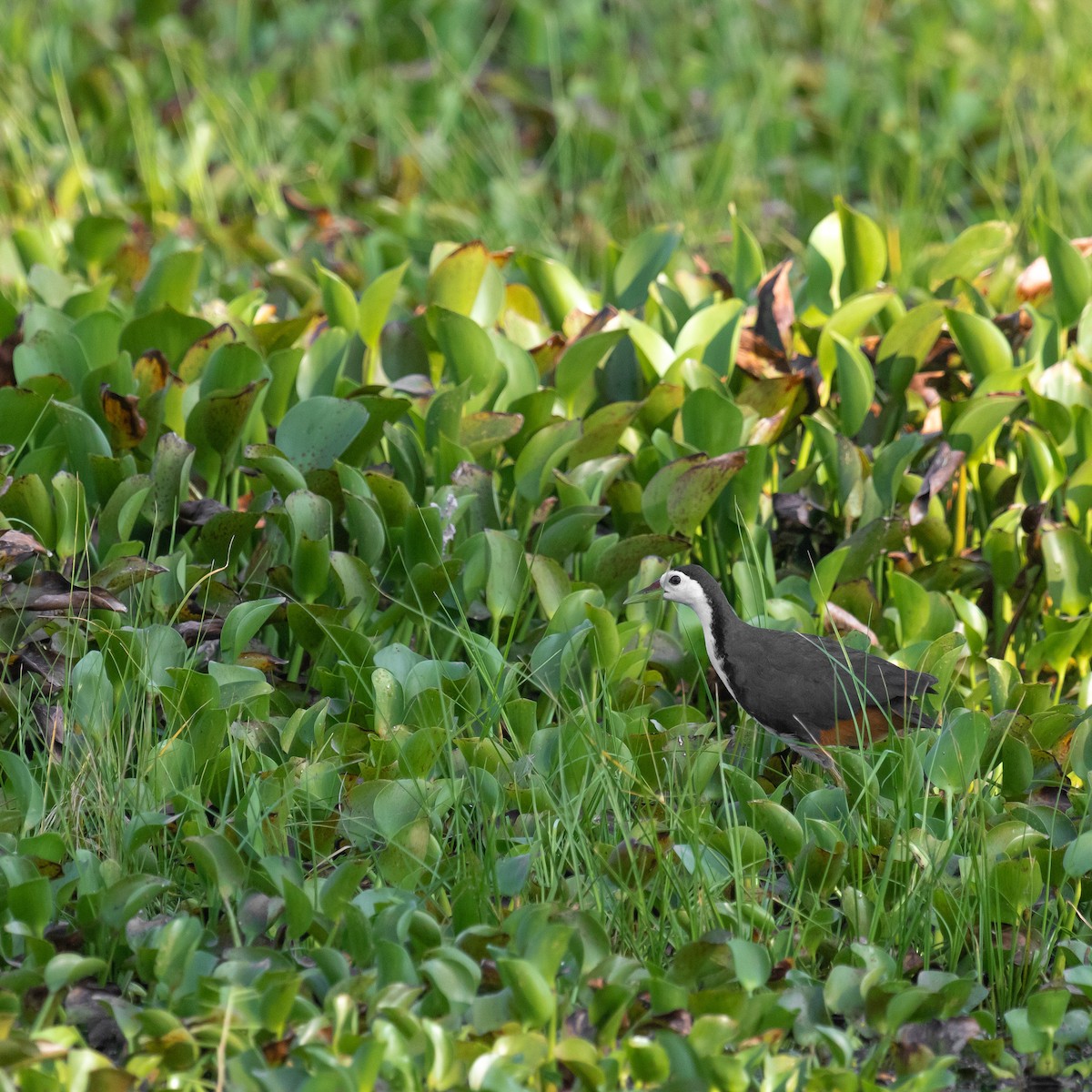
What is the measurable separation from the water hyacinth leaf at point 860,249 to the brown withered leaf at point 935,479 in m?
1.01

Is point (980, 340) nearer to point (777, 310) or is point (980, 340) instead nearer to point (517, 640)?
point (777, 310)

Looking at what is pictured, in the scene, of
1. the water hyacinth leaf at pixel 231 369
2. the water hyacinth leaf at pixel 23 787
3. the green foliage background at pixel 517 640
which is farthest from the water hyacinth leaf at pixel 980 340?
the water hyacinth leaf at pixel 23 787

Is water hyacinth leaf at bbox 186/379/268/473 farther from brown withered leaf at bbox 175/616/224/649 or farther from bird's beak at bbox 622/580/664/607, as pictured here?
bird's beak at bbox 622/580/664/607

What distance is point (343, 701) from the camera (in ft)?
11.1

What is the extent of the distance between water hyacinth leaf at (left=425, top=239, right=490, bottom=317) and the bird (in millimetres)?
1452

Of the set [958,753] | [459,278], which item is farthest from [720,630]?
[459,278]

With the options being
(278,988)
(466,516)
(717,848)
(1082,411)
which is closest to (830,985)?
(717,848)

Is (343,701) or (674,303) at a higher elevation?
(674,303)

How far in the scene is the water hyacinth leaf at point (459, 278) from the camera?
14.4 feet

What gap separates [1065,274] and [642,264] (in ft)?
4.31

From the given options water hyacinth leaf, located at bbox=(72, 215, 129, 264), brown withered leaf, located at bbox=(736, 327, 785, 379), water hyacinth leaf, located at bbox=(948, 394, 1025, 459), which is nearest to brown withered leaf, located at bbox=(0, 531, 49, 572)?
brown withered leaf, located at bbox=(736, 327, 785, 379)

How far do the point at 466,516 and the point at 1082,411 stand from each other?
1758mm

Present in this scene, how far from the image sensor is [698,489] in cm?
370

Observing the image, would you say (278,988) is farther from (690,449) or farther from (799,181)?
(799,181)
